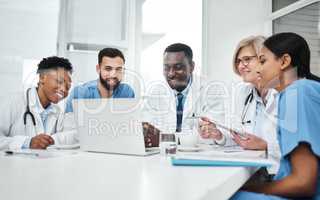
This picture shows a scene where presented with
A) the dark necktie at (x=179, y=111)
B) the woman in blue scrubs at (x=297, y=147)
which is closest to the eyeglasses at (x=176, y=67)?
the dark necktie at (x=179, y=111)

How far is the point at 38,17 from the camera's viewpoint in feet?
9.96

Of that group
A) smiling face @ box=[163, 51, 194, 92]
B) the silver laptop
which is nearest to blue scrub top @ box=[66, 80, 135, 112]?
smiling face @ box=[163, 51, 194, 92]

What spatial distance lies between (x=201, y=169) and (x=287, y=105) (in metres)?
0.37

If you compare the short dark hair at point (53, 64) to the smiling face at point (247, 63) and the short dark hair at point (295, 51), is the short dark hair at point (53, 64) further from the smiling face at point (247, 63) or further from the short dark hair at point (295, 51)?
the short dark hair at point (295, 51)

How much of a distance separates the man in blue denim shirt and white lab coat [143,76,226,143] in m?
0.29

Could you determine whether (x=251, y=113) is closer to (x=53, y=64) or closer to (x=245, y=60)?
(x=245, y=60)

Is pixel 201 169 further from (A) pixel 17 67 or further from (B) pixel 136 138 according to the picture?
(A) pixel 17 67

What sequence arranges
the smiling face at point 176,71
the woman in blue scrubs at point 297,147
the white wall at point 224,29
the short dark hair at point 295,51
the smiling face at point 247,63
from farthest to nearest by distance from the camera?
1. the white wall at point 224,29
2. the smiling face at point 176,71
3. the smiling face at point 247,63
4. the short dark hair at point 295,51
5. the woman in blue scrubs at point 297,147

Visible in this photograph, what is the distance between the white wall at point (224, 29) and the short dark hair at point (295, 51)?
2.26 meters

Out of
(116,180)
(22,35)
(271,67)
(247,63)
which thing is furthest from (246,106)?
(22,35)

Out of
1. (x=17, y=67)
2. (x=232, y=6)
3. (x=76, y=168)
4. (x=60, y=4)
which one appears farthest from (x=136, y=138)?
(x=232, y=6)

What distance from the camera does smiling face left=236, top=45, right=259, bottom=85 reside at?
257 cm

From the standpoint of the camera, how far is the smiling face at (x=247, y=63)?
8.42 ft

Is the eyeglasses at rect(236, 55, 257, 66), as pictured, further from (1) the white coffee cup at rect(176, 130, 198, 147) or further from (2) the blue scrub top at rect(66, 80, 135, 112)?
(1) the white coffee cup at rect(176, 130, 198, 147)
